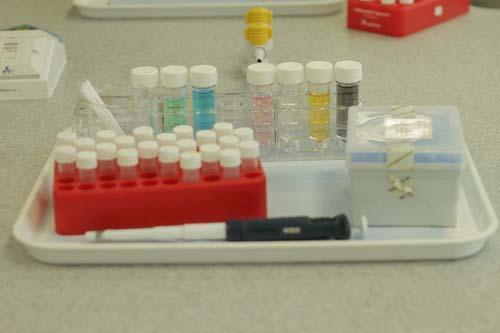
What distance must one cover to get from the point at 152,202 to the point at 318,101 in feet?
0.79

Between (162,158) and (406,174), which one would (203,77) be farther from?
(406,174)

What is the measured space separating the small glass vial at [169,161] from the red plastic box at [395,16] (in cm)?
69

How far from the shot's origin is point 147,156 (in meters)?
0.82

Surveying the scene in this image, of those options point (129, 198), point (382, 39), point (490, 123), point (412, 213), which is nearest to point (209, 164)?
point (129, 198)

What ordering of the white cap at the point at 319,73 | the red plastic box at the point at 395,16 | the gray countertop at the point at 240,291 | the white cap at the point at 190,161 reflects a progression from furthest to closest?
the red plastic box at the point at 395,16, the white cap at the point at 319,73, the white cap at the point at 190,161, the gray countertop at the point at 240,291

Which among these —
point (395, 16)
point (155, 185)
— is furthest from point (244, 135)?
point (395, 16)

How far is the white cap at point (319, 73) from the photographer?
916 millimetres

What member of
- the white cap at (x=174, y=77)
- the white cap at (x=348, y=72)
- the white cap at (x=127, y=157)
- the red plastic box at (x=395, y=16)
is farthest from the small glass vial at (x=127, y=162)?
the red plastic box at (x=395, y=16)

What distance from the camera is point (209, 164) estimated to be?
807 millimetres

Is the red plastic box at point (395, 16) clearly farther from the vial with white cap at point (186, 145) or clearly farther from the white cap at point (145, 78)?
the vial with white cap at point (186, 145)

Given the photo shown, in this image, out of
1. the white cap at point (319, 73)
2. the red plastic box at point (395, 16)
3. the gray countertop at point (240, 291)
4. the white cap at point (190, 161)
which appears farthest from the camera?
the red plastic box at point (395, 16)

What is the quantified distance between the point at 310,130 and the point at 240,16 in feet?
2.02

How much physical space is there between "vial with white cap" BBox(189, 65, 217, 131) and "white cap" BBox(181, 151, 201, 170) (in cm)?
16

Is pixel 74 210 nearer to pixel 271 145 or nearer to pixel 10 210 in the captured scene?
pixel 10 210
